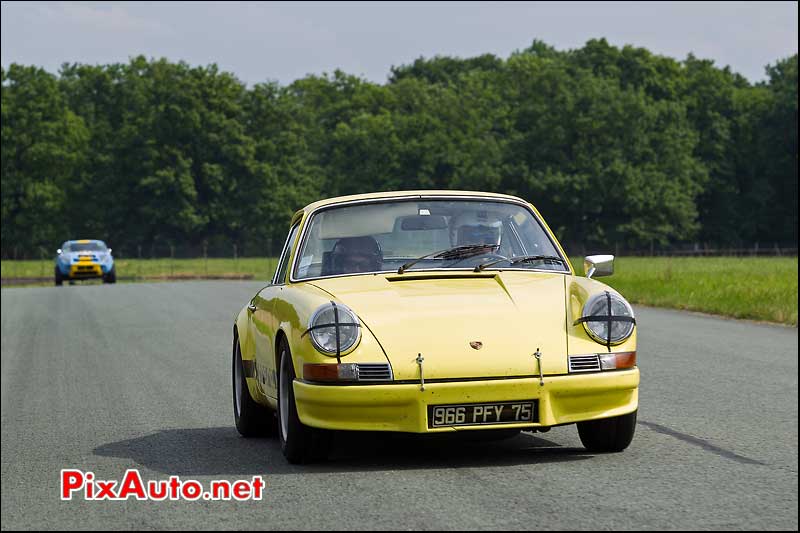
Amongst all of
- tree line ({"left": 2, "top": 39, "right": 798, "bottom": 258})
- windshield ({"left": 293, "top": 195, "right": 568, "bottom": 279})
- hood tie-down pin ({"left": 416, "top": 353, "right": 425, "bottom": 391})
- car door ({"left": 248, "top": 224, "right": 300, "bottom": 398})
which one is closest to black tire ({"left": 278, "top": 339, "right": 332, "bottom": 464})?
car door ({"left": 248, "top": 224, "right": 300, "bottom": 398})

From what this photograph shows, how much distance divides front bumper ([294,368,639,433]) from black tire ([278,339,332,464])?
0.53 feet

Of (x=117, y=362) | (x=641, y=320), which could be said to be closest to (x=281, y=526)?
(x=117, y=362)

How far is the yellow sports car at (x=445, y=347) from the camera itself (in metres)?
6.58

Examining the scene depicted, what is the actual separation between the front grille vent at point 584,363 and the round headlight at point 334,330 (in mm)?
1100

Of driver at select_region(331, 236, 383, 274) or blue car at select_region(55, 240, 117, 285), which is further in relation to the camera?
blue car at select_region(55, 240, 117, 285)

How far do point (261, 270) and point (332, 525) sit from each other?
5904cm

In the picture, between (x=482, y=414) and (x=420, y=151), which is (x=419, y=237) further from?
(x=420, y=151)

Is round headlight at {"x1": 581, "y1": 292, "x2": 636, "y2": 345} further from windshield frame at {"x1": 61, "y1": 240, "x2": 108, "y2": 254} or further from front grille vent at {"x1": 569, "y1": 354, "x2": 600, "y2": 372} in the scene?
windshield frame at {"x1": 61, "y1": 240, "x2": 108, "y2": 254}

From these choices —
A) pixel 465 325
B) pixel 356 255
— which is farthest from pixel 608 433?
pixel 356 255

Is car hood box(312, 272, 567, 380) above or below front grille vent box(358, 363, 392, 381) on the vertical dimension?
above

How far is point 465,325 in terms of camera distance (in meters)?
6.78

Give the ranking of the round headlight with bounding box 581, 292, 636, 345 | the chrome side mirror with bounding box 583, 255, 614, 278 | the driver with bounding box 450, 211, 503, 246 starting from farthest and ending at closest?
1. the driver with bounding box 450, 211, 503, 246
2. the chrome side mirror with bounding box 583, 255, 614, 278
3. the round headlight with bounding box 581, 292, 636, 345

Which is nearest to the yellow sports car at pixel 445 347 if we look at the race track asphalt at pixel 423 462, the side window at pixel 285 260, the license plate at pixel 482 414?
the license plate at pixel 482 414

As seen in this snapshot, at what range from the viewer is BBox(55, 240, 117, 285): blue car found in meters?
46.7
